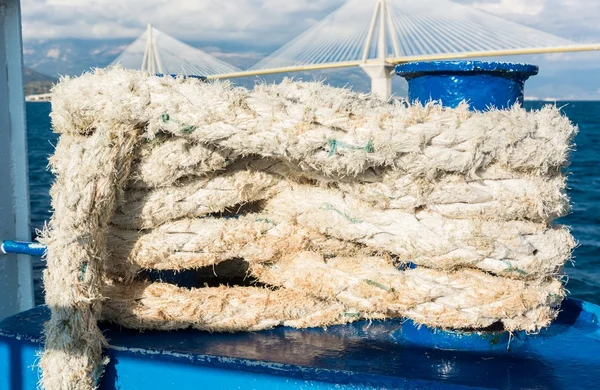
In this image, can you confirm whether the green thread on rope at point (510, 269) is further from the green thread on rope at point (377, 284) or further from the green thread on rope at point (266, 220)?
the green thread on rope at point (266, 220)

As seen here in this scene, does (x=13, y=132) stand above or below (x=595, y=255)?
above

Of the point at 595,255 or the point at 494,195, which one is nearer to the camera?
the point at 494,195

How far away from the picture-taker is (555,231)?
4.89ft

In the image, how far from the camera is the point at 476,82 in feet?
4.99

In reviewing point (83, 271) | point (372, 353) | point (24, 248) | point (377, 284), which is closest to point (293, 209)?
point (377, 284)

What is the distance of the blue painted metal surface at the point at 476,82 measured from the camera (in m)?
1.51

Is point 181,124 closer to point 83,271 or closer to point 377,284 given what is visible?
point 83,271

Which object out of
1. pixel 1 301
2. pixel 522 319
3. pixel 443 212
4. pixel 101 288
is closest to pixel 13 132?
pixel 1 301

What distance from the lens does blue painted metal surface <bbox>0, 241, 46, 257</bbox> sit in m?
1.79

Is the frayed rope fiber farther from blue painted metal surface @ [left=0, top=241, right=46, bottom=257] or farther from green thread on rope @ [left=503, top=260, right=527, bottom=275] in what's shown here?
blue painted metal surface @ [left=0, top=241, right=46, bottom=257]

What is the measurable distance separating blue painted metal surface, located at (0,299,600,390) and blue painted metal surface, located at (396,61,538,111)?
522mm

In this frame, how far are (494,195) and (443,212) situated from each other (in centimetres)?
11

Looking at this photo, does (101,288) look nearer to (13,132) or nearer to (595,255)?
(13,132)

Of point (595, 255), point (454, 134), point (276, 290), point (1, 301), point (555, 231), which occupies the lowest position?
point (595, 255)
